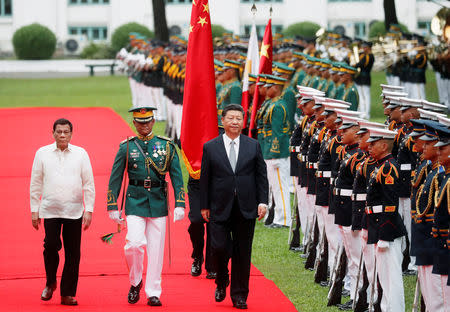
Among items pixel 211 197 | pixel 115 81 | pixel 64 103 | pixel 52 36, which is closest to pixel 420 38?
pixel 64 103

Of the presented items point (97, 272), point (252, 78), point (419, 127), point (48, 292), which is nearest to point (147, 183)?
point (48, 292)

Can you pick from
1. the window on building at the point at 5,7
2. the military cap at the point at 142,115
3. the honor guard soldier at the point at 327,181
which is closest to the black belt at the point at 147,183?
the military cap at the point at 142,115

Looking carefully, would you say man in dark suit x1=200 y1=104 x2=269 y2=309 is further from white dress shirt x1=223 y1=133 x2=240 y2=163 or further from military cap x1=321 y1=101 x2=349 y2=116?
military cap x1=321 y1=101 x2=349 y2=116

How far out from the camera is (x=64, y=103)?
3422 cm

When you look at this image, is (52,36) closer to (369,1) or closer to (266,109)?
(369,1)

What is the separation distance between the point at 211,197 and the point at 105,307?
4.67ft

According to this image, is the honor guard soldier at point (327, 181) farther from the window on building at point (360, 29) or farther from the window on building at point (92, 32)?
the window on building at point (92, 32)

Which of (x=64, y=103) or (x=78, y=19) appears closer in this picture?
(x=64, y=103)

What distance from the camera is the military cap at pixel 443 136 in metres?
7.55

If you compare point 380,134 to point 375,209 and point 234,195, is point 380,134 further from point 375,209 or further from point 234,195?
point 234,195

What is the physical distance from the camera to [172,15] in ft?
210

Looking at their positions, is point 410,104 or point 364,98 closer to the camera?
point 410,104

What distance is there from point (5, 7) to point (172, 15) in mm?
11307

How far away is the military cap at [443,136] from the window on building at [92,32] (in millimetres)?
58996
